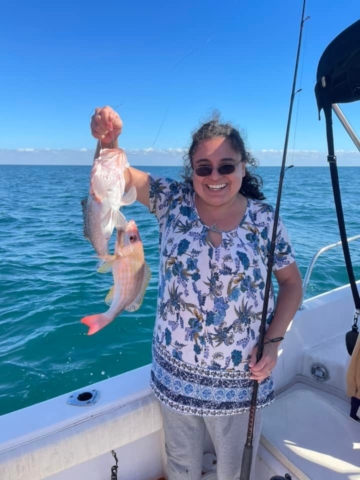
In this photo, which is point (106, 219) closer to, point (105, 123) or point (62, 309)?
point (105, 123)

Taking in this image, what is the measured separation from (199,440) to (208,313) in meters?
0.73

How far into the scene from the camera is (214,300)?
5.65 feet

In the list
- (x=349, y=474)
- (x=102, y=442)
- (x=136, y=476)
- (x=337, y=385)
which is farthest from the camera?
(x=337, y=385)

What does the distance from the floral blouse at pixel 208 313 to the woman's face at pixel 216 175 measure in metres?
0.14

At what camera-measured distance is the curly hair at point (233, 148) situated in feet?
6.00

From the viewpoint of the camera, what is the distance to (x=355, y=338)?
2428 millimetres

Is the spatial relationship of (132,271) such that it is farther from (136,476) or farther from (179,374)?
(136,476)

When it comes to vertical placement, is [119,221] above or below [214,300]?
above

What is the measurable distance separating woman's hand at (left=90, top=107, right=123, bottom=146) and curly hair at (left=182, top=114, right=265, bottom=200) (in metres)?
0.45

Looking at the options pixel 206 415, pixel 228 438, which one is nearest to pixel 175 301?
pixel 206 415

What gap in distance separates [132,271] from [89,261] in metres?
6.82

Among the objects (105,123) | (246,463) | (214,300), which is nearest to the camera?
(105,123)

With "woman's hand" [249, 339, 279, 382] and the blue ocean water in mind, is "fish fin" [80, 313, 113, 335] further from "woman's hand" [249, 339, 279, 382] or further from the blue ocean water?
"woman's hand" [249, 339, 279, 382]

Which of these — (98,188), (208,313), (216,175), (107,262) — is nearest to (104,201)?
(98,188)
